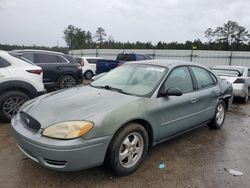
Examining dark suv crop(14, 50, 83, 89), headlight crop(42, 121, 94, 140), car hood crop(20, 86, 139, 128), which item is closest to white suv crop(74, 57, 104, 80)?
dark suv crop(14, 50, 83, 89)

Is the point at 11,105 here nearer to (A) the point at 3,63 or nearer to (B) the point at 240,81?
(A) the point at 3,63

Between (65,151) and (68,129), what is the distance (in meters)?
0.24

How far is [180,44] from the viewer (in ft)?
101

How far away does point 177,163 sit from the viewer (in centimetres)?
353

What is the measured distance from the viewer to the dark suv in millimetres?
7992

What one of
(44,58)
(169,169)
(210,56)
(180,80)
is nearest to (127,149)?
(169,169)

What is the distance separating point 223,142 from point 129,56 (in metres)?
10.5

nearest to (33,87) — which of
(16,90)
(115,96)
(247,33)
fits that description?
(16,90)

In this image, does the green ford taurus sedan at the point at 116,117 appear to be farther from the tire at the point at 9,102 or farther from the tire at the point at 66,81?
the tire at the point at 66,81

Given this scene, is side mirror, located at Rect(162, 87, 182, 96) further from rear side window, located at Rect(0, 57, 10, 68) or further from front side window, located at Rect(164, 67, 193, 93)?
rear side window, located at Rect(0, 57, 10, 68)

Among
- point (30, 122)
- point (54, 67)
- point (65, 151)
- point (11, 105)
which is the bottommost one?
point (11, 105)

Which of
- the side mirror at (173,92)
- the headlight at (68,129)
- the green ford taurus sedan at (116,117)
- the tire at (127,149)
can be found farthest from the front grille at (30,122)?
the side mirror at (173,92)

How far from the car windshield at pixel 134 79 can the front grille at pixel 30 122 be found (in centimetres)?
127

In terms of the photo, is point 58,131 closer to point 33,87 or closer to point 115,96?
point 115,96
